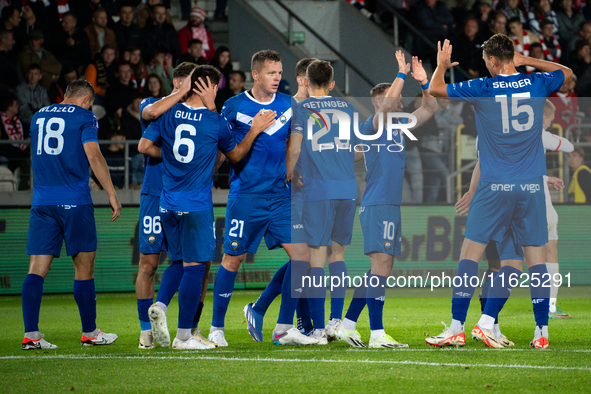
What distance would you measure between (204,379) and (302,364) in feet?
2.63

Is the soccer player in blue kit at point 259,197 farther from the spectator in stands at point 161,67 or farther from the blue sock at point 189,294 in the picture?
the spectator in stands at point 161,67

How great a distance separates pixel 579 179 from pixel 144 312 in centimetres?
868

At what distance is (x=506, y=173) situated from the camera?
5766 millimetres

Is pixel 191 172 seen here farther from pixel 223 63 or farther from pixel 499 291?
pixel 223 63

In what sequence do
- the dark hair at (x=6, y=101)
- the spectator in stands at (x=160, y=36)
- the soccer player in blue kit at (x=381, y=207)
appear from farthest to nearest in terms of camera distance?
the spectator in stands at (x=160, y=36)
the dark hair at (x=6, y=101)
the soccer player in blue kit at (x=381, y=207)

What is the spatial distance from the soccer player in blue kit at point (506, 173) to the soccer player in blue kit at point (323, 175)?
90 centimetres

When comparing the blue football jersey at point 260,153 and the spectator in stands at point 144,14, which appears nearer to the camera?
the blue football jersey at point 260,153

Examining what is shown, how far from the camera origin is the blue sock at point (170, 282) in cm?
612

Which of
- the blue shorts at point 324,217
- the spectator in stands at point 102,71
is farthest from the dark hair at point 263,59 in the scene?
the spectator in stands at point 102,71

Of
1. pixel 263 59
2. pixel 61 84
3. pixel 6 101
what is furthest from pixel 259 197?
pixel 61 84

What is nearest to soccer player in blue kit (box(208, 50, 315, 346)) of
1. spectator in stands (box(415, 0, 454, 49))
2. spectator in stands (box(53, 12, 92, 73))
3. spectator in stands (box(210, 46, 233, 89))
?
spectator in stands (box(210, 46, 233, 89))

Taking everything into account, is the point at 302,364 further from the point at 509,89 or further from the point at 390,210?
the point at 509,89

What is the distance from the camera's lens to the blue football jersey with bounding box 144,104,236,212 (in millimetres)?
5832

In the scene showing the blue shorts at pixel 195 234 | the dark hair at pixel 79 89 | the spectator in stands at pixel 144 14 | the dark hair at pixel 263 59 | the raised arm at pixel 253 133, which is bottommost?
the blue shorts at pixel 195 234
